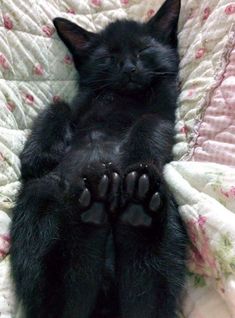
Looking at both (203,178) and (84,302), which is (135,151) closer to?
(203,178)

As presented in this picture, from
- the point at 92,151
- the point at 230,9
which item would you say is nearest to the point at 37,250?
the point at 92,151

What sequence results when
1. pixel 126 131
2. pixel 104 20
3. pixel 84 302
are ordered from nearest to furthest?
pixel 84 302 → pixel 126 131 → pixel 104 20

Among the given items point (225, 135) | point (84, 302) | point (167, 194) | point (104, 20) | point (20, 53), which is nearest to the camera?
point (84, 302)

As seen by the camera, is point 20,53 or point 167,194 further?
point 20,53

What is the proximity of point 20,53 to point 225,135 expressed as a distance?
70 cm

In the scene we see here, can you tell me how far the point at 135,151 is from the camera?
136 cm

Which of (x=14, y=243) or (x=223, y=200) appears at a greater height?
(x=223, y=200)

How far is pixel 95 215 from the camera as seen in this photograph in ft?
3.80

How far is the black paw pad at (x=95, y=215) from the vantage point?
116 cm

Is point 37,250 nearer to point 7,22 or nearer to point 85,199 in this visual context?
point 85,199

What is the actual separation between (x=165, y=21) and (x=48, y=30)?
380mm

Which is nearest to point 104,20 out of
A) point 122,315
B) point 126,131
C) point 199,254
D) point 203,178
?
point 126,131

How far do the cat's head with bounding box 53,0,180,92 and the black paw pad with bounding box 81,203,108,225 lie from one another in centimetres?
52

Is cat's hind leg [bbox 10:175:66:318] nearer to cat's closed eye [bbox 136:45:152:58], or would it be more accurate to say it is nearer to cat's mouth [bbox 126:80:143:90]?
cat's mouth [bbox 126:80:143:90]
